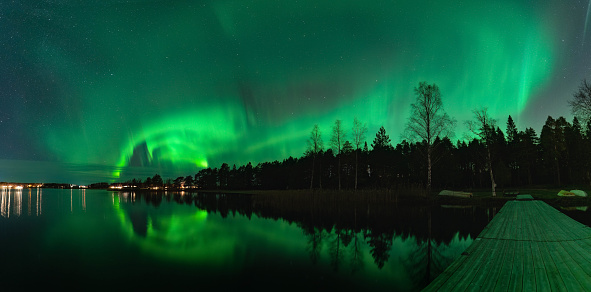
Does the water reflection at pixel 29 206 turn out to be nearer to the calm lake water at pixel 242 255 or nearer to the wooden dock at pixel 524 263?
the calm lake water at pixel 242 255

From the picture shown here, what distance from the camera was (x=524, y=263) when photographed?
7.92 metres

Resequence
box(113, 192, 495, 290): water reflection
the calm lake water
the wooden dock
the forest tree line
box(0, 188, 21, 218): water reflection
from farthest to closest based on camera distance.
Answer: the forest tree line → box(0, 188, 21, 218): water reflection → box(113, 192, 495, 290): water reflection → the calm lake water → the wooden dock

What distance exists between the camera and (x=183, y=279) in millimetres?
9086

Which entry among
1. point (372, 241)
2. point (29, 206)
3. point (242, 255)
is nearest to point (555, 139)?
point (372, 241)

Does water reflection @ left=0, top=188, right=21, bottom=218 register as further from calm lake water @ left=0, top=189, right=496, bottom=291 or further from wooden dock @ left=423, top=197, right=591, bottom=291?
wooden dock @ left=423, top=197, right=591, bottom=291

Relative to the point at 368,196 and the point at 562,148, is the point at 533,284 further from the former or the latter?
the point at 562,148

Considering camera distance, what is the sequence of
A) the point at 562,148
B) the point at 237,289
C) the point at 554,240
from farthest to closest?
the point at 562,148, the point at 554,240, the point at 237,289

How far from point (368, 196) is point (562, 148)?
51.1 m

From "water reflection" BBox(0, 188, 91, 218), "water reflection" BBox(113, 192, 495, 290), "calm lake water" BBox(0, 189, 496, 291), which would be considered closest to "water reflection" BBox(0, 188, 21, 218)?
"water reflection" BBox(0, 188, 91, 218)

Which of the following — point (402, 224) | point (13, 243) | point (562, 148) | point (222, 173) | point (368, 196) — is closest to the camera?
point (13, 243)

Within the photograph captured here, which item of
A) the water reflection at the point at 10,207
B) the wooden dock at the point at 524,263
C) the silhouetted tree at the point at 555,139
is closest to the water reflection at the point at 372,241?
the wooden dock at the point at 524,263

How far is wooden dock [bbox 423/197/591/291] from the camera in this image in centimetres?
625

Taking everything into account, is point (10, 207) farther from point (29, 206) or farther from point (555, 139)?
point (555, 139)

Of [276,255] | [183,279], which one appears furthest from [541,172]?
[183,279]
